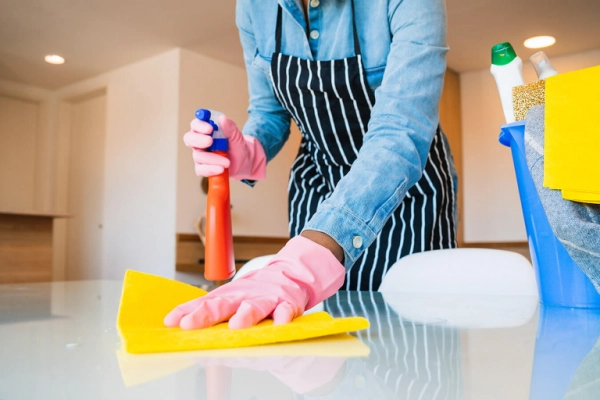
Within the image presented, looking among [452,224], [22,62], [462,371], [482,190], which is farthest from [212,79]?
[462,371]

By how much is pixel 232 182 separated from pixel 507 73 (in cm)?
386

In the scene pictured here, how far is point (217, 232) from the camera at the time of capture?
2.35 feet

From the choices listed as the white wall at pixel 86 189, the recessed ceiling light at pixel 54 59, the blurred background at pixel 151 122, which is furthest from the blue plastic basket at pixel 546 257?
the white wall at pixel 86 189

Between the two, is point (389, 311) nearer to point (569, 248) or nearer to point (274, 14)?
point (569, 248)

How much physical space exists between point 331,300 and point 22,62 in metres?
4.72

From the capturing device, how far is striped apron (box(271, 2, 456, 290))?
1.04 m

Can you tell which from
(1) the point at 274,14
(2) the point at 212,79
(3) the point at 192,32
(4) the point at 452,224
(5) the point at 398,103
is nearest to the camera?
(5) the point at 398,103

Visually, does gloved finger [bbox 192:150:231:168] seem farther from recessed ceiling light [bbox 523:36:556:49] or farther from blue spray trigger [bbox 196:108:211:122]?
recessed ceiling light [bbox 523:36:556:49]

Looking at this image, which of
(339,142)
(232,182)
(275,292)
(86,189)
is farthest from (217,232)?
(86,189)

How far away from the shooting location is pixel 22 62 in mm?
4652

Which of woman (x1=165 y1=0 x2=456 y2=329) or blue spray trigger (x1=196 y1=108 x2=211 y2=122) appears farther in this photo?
blue spray trigger (x1=196 y1=108 x2=211 y2=122)

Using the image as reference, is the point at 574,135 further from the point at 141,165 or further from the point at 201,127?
the point at 141,165

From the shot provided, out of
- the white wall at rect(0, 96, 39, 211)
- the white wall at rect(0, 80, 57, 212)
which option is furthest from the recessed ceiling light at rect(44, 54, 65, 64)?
the white wall at rect(0, 96, 39, 211)

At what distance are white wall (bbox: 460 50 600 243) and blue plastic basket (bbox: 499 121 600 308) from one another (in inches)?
167
